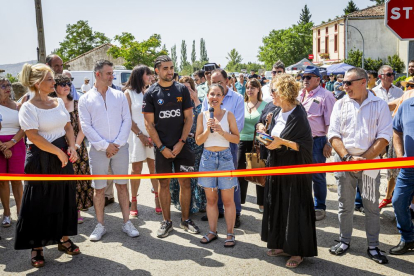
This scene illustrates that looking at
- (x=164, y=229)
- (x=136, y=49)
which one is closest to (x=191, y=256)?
(x=164, y=229)

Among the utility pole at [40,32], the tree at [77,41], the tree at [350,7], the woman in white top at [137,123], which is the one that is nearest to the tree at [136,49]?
the tree at [77,41]

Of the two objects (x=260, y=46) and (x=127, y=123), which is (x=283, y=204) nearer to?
(x=127, y=123)

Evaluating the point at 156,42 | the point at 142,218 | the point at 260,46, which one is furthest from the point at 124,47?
the point at 260,46

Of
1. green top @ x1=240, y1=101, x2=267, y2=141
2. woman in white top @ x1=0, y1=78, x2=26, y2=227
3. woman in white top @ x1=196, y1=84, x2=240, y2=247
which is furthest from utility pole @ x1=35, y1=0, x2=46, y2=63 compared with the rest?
woman in white top @ x1=196, y1=84, x2=240, y2=247

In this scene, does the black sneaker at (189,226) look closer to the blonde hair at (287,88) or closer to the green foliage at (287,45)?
the blonde hair at (287,88)

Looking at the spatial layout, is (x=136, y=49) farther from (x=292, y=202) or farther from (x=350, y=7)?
(x=350, y=7)

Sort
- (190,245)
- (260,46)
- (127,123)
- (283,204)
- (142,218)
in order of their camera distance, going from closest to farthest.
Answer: (283,204), (190,245), (127,123), (142,218), (260,46)

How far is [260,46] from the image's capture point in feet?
282

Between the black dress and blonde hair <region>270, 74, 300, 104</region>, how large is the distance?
13cm

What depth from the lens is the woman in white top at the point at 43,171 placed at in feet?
14.4

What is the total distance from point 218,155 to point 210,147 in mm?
139

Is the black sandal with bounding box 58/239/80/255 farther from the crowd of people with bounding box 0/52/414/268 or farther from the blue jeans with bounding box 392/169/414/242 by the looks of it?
the blue jeans with bounding box 392/169/414/242

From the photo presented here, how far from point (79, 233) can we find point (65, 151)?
137 cm

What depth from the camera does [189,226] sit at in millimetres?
5480
